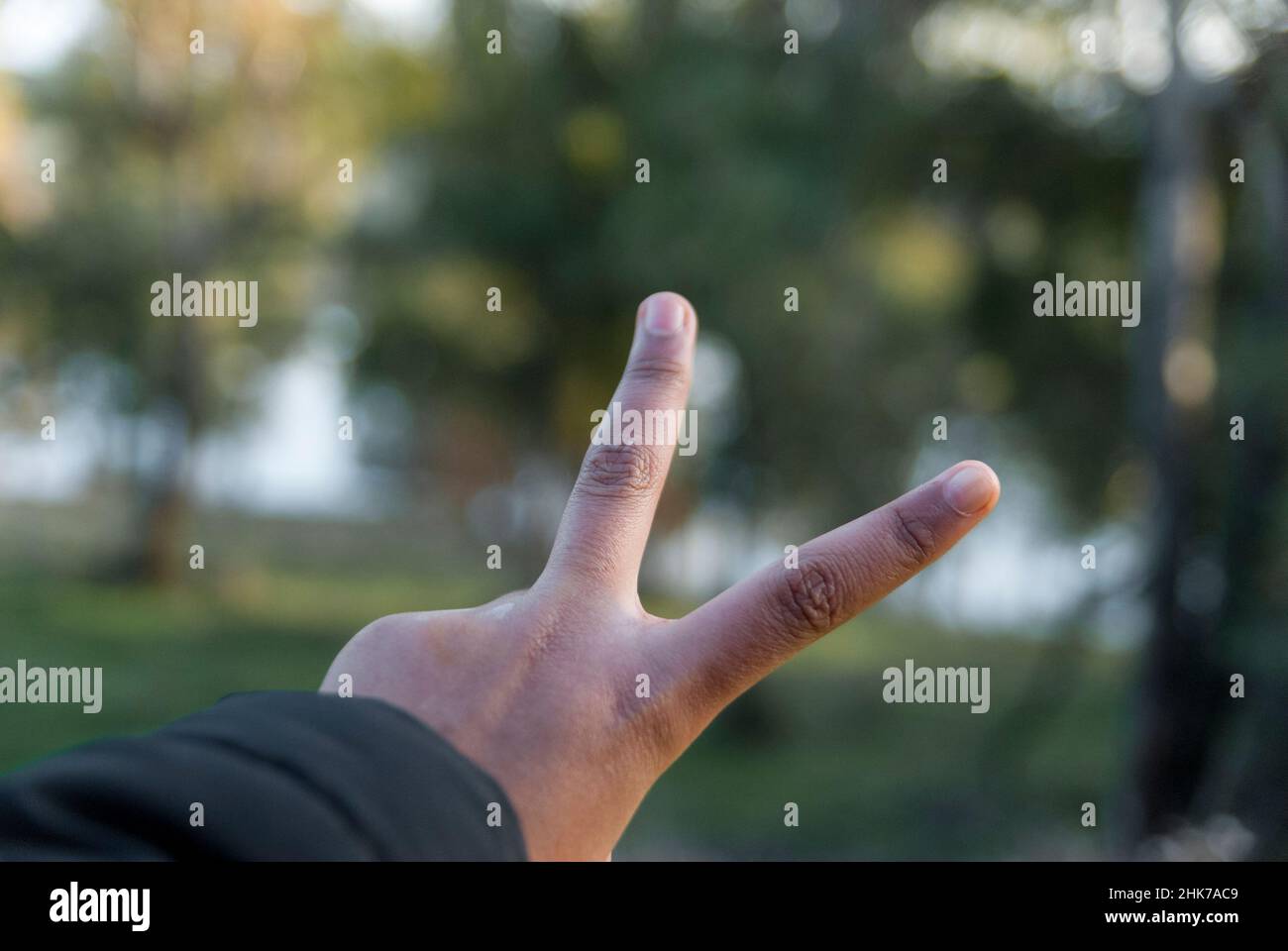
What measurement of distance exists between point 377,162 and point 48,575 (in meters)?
5.85

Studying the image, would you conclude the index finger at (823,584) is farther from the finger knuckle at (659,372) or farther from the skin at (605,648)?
the finger knuckle at (659,372)

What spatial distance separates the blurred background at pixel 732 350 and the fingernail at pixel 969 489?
418 centimetres

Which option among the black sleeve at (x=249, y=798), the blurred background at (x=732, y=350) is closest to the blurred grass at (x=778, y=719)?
the blurred background at (x=732, y=350)

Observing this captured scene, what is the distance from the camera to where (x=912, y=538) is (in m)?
1.05

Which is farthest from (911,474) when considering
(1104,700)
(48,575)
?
(48,575)

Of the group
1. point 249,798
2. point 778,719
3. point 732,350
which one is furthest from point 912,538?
point 778,719

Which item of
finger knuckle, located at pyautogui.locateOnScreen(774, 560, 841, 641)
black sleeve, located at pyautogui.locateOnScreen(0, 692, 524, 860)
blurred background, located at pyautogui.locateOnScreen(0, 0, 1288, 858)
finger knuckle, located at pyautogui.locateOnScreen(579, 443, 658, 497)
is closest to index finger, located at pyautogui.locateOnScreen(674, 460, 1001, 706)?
finger knuckle, located at pyautogui.locateOnScreen(774, 560, 841, 641)

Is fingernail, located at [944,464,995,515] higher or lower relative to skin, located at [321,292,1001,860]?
higher

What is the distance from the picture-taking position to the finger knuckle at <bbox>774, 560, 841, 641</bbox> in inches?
40.0

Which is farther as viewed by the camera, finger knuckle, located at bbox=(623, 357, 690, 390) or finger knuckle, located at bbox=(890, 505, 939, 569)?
finger knuckle, located at bbox=(623, 357, 690, 390)

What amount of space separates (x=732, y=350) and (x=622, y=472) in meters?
6.79

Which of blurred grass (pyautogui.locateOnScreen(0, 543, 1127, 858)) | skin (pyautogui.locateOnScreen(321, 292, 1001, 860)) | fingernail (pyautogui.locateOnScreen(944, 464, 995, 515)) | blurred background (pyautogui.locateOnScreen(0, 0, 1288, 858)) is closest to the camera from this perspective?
skin (pyautogui.locateOnScreen(321, 292, 1001, 860))

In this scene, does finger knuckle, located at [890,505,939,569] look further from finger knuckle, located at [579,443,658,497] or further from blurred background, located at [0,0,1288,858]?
blurred background, located at [0,0,1288,858]

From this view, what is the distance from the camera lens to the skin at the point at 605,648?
36.4 inches
